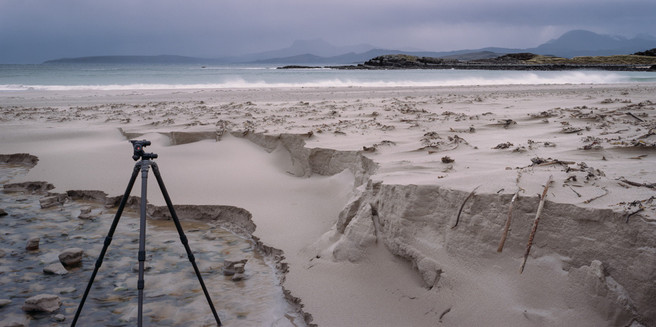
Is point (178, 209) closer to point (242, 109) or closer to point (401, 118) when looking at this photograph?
point (401, 118)

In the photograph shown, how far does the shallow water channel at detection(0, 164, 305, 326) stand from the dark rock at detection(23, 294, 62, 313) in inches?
1.4

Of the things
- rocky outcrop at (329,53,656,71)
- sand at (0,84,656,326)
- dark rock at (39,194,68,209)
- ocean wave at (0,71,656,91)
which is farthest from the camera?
rocky outcrop at (329,53,656,71)

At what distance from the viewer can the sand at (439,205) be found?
2131 mm

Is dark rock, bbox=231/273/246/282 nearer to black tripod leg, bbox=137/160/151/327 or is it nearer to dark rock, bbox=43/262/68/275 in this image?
black tripod leg, bbox=137/160/151/327

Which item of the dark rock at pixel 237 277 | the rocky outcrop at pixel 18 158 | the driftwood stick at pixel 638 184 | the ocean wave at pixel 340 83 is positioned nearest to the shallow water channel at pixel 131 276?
the dark rock at pixel 237 277

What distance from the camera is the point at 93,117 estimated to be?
9.14 m

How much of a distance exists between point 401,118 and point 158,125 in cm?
431

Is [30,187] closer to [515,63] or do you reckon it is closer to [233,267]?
[233,267]

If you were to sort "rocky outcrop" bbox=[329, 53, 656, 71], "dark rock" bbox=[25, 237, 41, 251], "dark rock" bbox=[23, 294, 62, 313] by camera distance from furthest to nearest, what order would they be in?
"rocky outcrop" bbox=[329, 53, 656, 71] → "dark rock" bbox=[25, 237, 41, 251] → "dark rock" bbox=[23, 294, 62, 313]

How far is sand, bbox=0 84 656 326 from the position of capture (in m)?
2.13

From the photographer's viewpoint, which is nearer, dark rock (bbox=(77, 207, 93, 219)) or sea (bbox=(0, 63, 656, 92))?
dark rock (bbox=(77, 207, 93, 219))

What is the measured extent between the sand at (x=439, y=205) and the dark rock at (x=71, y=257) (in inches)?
49.7

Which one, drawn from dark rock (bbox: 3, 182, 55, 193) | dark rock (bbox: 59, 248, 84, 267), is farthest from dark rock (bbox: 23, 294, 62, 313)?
dark rock (bbox: 3, 182, 55, 193)

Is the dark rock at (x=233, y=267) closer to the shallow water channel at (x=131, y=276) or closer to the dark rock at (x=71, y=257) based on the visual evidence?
the shallow water channel at (x=131, y=276)
